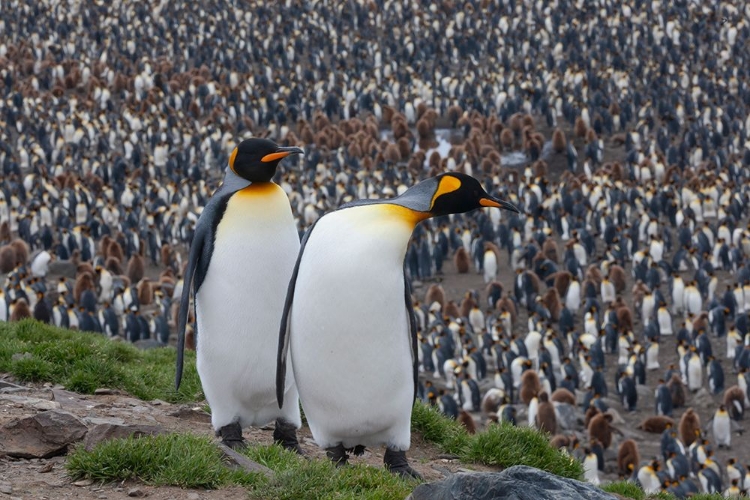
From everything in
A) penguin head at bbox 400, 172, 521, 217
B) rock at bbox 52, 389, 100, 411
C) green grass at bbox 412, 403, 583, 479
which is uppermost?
penguin head at bbox 400, 172, 521, 217

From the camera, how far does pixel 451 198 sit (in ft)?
16.7

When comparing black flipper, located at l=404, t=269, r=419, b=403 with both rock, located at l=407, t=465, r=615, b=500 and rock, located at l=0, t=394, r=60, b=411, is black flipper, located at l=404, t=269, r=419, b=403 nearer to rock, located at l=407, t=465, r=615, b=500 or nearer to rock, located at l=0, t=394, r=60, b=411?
rock, located at l=407, t=465, r=615, b=500

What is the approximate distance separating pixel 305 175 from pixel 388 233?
1024 inches

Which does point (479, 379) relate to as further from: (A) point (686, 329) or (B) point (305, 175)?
(B) point (305, 175)

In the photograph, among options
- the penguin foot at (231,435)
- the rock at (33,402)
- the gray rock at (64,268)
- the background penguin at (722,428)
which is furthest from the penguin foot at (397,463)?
the gray rock at (64,268)

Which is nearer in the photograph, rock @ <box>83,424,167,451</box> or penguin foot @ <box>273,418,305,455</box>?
rock @ <box>83,424,167,451</box>

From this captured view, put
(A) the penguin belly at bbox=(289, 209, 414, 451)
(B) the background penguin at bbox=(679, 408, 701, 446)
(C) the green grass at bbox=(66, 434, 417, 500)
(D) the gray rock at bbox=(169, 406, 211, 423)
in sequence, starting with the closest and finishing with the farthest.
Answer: (C) the green grass at bbox=(66, 434, 417, 500) < (A) the penguin belly at bbox=(289, 209, 414, 451) < (D) the gray rock at bbox=(169, 406, 211, 423) < (B) the background penguin at bbox=(679, 408, 701, 446)

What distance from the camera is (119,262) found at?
22953 mm

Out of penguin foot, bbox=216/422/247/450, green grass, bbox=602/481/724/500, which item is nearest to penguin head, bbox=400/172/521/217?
penguin foot, bbox=216/422/247/450

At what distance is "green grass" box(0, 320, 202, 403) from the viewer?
6.52 metres

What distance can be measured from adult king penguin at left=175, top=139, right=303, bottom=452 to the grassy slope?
401 millimetres

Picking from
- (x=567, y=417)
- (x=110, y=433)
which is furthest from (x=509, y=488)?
(x=567, y=417)

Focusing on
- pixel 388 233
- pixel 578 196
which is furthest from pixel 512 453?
pixel 578 196

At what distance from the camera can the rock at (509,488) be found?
3.76 meters
